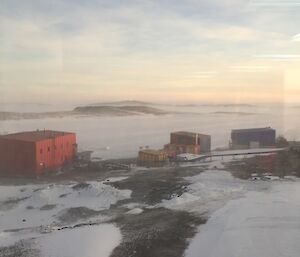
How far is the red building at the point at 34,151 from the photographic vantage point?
3588 mm

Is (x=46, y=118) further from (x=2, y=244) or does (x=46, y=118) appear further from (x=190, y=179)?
(x=190, y=179)

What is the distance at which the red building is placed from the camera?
3.59m

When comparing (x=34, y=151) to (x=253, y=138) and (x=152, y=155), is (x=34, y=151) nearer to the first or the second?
(x=152, y=155)

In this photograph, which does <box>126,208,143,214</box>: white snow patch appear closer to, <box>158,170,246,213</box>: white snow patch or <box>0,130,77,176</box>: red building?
<box>158,170,246,213</box>: white snow patch

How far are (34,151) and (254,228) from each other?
2119mm

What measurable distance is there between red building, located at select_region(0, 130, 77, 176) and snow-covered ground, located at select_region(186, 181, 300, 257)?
1557 mm

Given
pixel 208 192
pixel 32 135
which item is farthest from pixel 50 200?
pixel 208 192

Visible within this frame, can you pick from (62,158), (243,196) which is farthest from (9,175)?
(243,196)

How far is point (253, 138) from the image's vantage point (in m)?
3.90

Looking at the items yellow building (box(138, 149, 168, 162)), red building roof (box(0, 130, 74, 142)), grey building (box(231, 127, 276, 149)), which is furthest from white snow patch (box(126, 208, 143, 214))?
grey building (box(231, 127, 276, 149))

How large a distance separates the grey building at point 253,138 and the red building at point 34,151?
65.3 inches

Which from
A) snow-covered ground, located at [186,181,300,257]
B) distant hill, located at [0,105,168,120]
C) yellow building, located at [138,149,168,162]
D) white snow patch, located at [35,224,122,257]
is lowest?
white snow patch, located at [35,224,122,257]

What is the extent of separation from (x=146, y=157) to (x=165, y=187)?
0.39 meters

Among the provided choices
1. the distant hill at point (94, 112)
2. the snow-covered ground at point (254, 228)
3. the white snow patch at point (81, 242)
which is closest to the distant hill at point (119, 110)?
the distant hill at point (94, 112)
